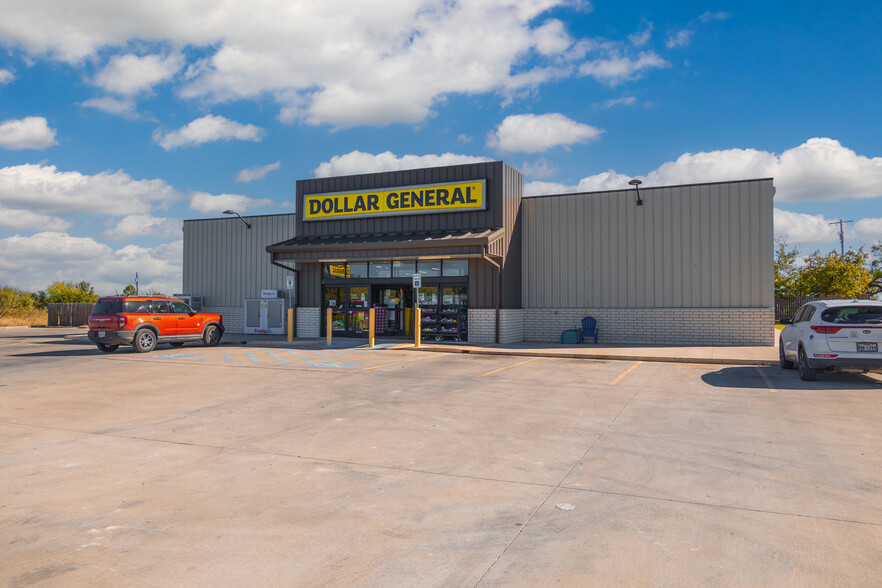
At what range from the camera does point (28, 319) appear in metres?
39.6

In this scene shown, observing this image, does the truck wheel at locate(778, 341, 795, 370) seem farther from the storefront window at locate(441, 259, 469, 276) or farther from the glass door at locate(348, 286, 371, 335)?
the glass door at locate(348, 286, 371, 335)

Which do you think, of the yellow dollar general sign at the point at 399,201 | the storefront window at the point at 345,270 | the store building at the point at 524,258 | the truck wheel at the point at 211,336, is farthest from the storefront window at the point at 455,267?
the truck wheel at the point at 211,336

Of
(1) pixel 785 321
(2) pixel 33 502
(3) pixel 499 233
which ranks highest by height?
(3) pixel 499 233

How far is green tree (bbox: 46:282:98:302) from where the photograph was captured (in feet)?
149

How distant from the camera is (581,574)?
3.61 m

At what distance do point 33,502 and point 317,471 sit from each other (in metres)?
2.39

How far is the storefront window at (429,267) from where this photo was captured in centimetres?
2230

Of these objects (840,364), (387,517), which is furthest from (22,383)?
(840,364)

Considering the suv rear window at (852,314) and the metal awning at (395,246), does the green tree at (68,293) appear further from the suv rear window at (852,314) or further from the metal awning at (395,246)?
the suv rear window at (852,314)

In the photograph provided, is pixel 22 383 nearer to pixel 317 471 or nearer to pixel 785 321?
pixel 317 471

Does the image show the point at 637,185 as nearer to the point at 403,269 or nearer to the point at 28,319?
the point at 403,269

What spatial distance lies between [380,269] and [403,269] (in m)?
1.05

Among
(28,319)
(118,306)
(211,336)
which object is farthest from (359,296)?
(28,319)

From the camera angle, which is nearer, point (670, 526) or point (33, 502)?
point (670, 526)
